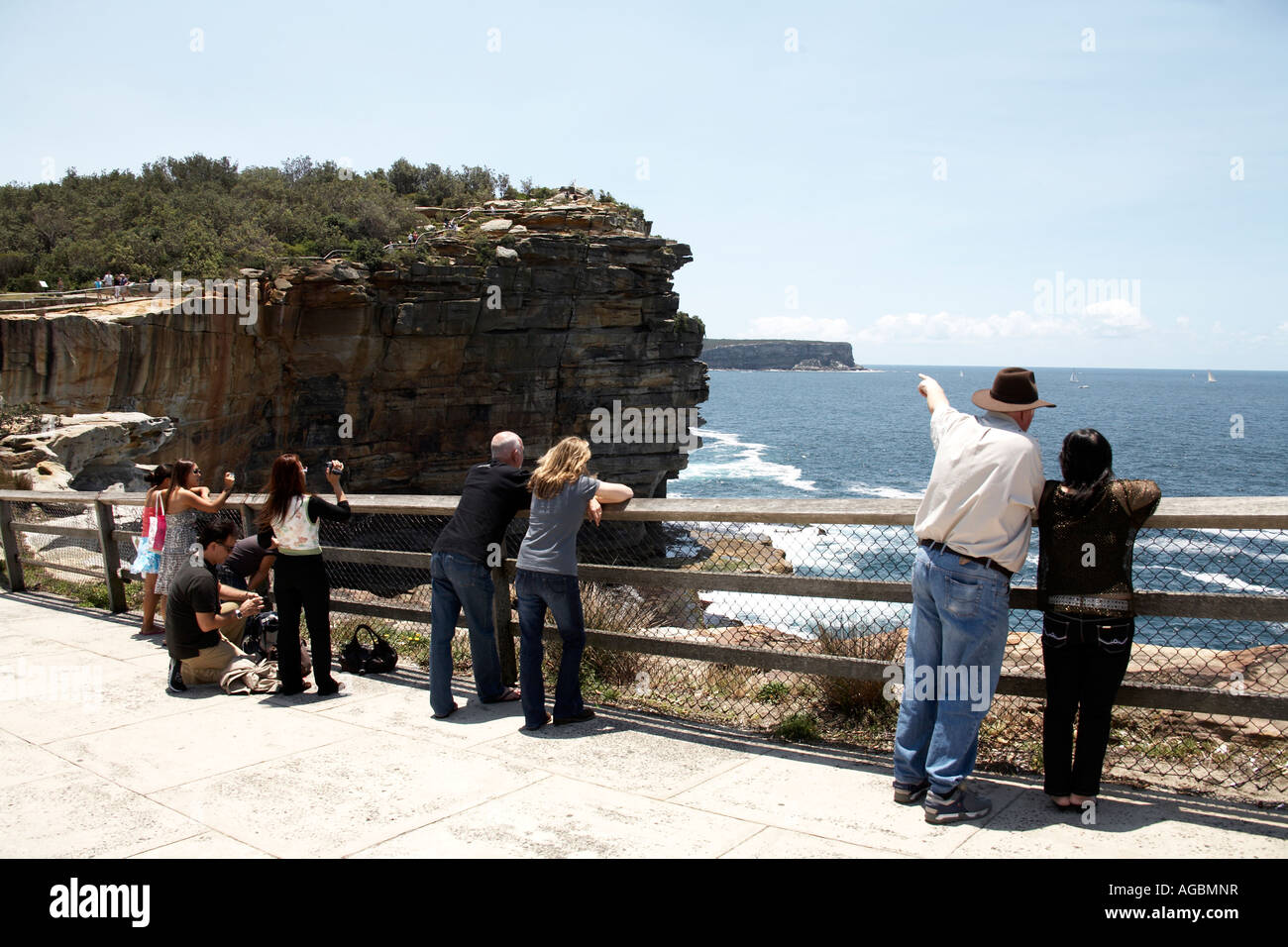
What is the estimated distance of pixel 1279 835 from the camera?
3.72 meters

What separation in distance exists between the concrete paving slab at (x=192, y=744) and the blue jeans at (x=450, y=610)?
1.84 feet

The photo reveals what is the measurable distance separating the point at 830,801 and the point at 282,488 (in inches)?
161

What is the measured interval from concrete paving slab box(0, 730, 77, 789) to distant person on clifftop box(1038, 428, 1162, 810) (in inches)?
198

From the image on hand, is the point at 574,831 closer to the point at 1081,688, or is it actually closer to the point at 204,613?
the point at 1081,688

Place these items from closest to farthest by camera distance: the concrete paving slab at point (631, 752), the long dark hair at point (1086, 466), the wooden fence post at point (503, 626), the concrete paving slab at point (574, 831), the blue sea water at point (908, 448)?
the concrete paving slab at point (574, 831)
the long dark hair at point (1086, 466)
the concrete paving slab at point (631, 752)
the wooden fence post at point (503, 626)
the blue sea water at point (908, 448)

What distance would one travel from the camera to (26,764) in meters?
5.00

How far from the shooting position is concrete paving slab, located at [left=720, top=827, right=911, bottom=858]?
3637 millimetres

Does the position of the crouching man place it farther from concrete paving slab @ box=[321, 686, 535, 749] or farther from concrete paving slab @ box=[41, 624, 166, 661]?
concrete paving slab @ box=[41, 624, 166, 661]

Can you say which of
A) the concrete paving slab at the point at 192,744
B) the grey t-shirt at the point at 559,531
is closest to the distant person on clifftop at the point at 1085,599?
the grey t-shirt at the point at 559,531

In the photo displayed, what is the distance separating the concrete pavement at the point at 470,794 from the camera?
3.78 m

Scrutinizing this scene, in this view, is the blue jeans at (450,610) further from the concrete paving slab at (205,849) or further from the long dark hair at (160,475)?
the long dark hair at (160,475)

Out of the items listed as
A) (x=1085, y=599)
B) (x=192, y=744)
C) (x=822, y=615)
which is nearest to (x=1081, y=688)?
(x=1085, y=599)
